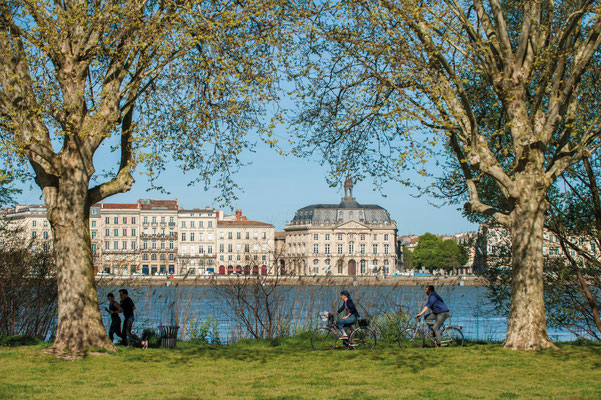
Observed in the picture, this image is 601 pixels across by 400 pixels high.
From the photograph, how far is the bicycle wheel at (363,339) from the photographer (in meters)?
15.1

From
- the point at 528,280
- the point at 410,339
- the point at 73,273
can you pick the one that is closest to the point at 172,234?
the point at 410,339

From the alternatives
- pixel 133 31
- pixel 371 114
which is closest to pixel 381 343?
pixel 371 114

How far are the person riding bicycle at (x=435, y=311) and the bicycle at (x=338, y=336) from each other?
1.14 meters

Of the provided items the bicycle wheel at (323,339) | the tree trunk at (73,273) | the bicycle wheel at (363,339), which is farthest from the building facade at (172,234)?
the tree trunk at (73,273)

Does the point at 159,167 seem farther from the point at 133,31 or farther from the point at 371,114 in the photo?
the point at 371,114

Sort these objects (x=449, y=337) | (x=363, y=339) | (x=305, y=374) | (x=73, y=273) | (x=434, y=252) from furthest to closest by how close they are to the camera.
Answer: (x=434, y=252), (x=449, y=337), (x=363, y=339), (x=73, y=273), (x=305, y=374)

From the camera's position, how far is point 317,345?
1552 centimetres

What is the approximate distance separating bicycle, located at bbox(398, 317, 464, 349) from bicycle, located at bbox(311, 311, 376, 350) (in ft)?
2.09

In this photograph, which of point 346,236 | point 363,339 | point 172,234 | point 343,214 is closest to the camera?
point 363,339

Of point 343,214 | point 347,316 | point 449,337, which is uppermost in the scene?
point 343,214

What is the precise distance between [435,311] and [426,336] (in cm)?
87

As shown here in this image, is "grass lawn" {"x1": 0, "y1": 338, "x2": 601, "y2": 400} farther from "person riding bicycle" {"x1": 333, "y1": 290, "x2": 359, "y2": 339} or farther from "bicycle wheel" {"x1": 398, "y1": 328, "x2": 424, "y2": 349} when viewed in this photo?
"bicycle wheel" {"x1": 398, "y1": 328, "x2": 424, "y2": 349}

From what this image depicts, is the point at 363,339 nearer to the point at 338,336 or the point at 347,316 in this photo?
the point at 338,336

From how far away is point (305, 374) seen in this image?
11.8 meters
